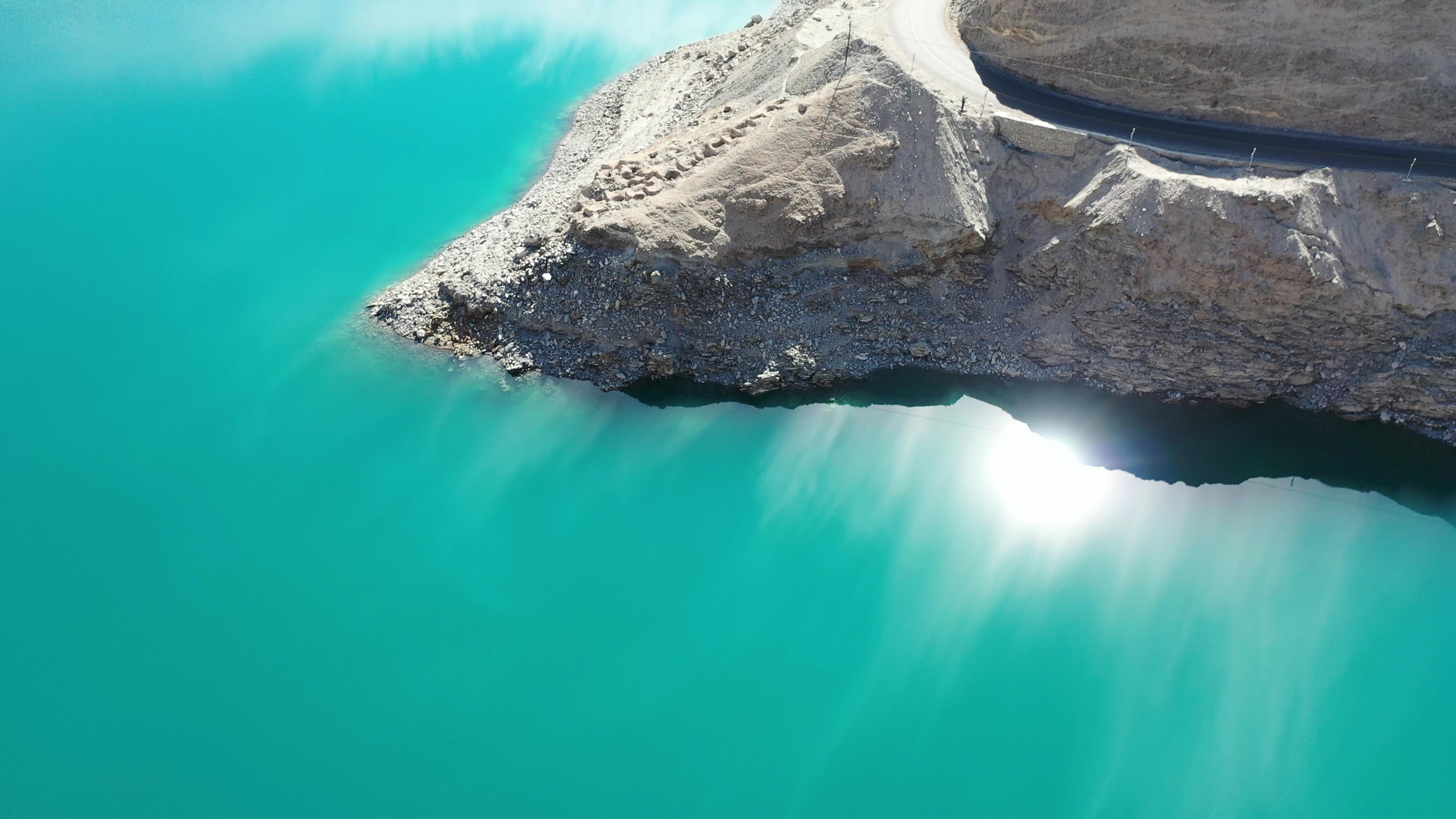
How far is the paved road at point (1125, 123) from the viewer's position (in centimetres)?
3559

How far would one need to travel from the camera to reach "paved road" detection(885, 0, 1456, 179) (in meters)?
35.6

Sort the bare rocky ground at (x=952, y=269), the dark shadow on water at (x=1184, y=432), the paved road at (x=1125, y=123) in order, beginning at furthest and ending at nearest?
the paved road at (x=1125, y=123) < the dark shadow on water at (x=1184, y=432) < the bare rocky ground at (x=952, y=269)

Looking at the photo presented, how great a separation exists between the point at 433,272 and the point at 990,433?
26.3 meters

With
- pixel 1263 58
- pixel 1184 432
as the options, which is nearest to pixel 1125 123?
pixel 1263 58

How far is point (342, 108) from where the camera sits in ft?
177

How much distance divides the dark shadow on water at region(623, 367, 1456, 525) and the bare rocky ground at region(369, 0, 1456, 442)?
0.63 meters

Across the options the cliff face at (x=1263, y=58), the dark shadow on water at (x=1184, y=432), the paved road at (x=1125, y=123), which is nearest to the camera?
the cliff face at (x=1263, y=58)

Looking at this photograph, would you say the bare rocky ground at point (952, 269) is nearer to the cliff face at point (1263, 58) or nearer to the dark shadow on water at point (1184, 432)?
the dark shadow on water at point (1184, 432)

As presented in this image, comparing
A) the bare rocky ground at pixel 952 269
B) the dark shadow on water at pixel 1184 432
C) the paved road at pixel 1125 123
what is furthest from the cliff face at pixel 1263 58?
the dark shadow on water at pixel 1184 432

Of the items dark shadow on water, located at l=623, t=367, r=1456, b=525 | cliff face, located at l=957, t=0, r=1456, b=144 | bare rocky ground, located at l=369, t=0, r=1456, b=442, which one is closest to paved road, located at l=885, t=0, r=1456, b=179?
cliff face, located at l=957, t=0, r=1456, b=144

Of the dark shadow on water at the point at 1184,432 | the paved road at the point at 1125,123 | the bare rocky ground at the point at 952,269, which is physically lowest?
the dark shadow on water at the point at 1184,432

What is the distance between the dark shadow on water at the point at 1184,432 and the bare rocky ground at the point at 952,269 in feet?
2.07

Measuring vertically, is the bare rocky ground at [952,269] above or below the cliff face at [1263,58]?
below

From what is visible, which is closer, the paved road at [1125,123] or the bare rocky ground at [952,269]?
the bare rocky ground at [952,269]
